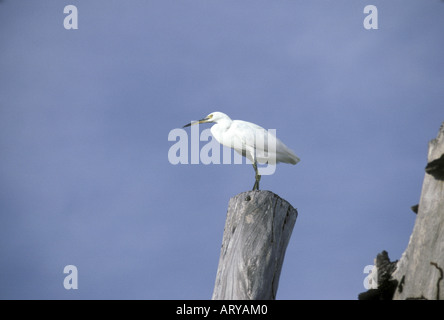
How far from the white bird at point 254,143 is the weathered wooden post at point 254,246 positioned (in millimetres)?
4239

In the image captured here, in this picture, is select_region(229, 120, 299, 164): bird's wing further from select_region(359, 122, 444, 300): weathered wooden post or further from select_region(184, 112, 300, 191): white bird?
select_region(359, 122, 444, 300): weathered wooden post

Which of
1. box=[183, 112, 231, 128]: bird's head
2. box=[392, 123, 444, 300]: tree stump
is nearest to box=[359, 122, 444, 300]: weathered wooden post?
box=[392, 123, 444, 300]: tree stump

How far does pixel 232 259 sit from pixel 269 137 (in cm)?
512

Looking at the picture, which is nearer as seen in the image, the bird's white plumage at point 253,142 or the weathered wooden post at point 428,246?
the weathered wooden post at point 428,246

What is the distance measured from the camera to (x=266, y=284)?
15.5 feet

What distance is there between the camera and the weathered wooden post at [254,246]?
471cm

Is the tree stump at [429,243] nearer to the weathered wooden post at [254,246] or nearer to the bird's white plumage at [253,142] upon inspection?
the weathered wooden post at [254,246]

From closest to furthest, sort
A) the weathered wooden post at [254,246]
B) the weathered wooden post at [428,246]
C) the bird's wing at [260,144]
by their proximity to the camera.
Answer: the weathered wooden post at [428,246], the weathered wooden post at [254,246], the bird's wing at [260,144]

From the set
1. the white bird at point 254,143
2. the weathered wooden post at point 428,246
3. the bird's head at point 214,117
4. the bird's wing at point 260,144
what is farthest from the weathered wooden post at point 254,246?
the bird's head at point 214,117

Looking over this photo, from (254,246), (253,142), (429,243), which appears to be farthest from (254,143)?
(429,243)

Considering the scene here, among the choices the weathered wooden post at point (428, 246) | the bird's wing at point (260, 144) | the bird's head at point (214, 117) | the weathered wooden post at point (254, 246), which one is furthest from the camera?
the bird's head at point (214, 117)

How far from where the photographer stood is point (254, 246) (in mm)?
4875

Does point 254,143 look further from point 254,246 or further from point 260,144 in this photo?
point 254,246
